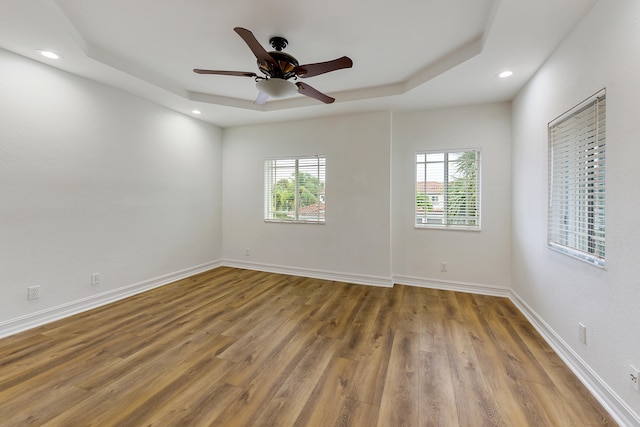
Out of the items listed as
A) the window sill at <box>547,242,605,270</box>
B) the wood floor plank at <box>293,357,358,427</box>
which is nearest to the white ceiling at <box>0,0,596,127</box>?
the window sill at <box>547,242,605,270</box>

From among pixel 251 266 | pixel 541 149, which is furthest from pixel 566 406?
pixel 251 266

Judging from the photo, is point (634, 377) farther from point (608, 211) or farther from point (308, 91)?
point (308, 91)

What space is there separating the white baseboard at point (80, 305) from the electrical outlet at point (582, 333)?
4.85 m

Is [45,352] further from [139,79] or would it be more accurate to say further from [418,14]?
[418,14]

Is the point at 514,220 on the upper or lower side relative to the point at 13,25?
lower

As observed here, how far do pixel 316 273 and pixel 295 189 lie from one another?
5.10 feet

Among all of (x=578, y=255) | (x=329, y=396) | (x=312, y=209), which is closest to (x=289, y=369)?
(x=329, y=396)

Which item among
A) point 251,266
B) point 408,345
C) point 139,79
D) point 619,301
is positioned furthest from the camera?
point 251,266

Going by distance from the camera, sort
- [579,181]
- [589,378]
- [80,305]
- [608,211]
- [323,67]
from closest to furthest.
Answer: [608,211], [589,378], [579,181], [323,67], [80,305]

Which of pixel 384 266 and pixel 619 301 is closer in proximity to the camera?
pixel 619 301

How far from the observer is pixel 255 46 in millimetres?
2037

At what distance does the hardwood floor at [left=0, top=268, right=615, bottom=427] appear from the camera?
1.63 m

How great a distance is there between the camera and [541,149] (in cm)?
275

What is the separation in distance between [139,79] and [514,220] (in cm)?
507
